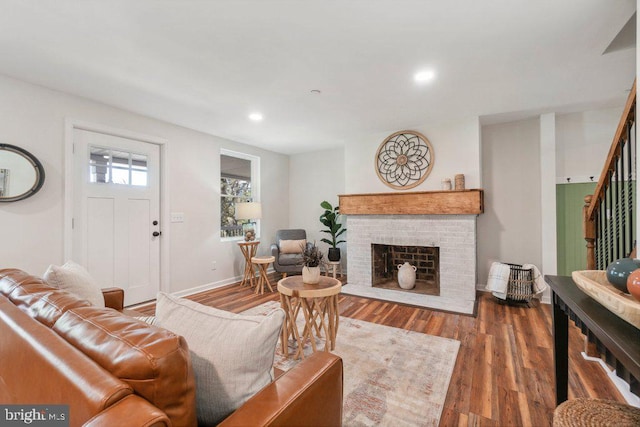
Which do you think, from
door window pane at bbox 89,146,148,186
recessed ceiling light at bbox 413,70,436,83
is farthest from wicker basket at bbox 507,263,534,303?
door window pane at bbox 89,146,148,186

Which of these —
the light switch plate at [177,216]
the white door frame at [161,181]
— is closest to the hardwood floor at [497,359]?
the white door frame at [161,181]

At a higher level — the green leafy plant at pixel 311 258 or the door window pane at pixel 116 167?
the door window pane at pixel 116 167

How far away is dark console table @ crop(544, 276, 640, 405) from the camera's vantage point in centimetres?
74

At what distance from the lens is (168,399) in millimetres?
631

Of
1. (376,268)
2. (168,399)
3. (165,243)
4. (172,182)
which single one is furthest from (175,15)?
(376,268)

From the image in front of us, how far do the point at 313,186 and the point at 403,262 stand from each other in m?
2.23

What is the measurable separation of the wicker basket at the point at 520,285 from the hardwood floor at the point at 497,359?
13 centimetres

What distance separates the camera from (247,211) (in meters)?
4.46

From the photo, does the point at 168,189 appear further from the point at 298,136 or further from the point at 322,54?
the point at 322,54

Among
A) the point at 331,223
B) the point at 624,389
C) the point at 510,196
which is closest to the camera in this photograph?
the point at 624,389

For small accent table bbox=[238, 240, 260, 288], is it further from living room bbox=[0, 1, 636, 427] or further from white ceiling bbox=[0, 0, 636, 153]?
white ceiling bbox=[0, 0, 636, 153]

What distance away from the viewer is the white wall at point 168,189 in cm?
258

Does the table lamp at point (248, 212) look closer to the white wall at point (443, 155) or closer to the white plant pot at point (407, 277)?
the white wall at point (443, 155)

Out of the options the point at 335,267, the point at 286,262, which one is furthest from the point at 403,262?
the point at 286,262
